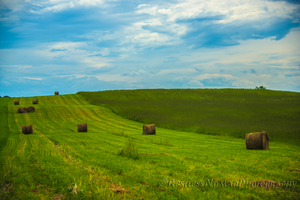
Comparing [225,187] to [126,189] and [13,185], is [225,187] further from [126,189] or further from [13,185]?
[13,185]

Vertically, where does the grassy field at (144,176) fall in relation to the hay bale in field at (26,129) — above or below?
below

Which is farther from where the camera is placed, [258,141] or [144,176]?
[258,141]

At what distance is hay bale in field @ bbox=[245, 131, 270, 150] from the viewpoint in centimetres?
1410

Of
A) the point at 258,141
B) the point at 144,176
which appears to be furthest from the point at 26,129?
the point at 258,141

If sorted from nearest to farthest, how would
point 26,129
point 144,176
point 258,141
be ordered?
point 144,176
point 258,141
point 26,129

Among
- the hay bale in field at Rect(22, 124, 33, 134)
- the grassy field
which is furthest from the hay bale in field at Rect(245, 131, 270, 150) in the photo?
the hay bale in field at Rect(22, 124, 33, 134)

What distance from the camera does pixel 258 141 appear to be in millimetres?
14195

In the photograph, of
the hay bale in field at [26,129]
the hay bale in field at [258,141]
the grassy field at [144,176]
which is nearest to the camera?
the grassy field at [144,176]

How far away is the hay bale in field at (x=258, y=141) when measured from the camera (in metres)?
14.1

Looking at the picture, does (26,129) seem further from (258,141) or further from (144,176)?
(258,141)

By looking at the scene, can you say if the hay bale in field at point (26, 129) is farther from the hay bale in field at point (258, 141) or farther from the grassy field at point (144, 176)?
the hay bale in field at point (258, 141)

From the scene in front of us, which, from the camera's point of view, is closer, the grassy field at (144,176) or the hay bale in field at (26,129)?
the grassy field at (144,176)

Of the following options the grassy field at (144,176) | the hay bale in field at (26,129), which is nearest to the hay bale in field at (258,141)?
the grassy field at (144,176)

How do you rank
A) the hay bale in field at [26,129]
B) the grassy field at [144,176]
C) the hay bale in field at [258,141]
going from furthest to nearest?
the hay bale in field at [26,129] → the hay bale in field at [258,141] → the grassy field at [144,176]
